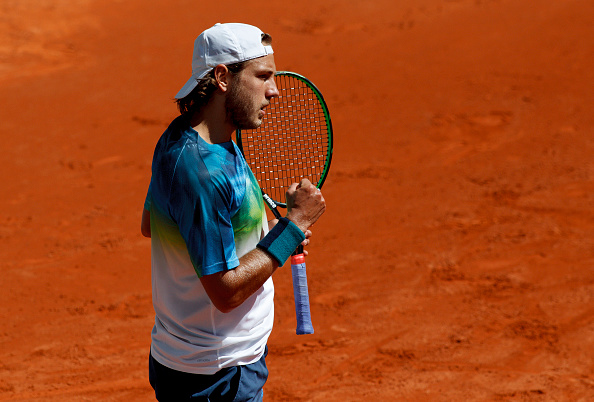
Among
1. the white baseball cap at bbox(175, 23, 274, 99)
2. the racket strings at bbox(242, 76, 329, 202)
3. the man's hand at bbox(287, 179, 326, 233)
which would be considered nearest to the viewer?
the white baseball cap at bbox(175, 23, 274, 99)

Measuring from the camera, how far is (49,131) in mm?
8633

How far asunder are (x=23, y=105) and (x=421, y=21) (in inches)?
252

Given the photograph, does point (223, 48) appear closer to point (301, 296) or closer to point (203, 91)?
point (203, 91)

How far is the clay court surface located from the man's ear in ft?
8.78

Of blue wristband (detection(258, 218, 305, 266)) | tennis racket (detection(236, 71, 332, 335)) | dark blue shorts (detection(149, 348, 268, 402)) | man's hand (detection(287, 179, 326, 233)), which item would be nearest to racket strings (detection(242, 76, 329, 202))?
tennis racket (detection(236, 71, 332, 335))

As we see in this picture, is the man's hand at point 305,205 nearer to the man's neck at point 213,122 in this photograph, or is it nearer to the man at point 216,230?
the man at point 216,230

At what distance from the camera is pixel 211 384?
2307mm

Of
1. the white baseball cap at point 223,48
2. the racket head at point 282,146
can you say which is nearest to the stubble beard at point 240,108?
the white baseball cap at point 223,48

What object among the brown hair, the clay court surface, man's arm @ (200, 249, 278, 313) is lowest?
the clay court surface

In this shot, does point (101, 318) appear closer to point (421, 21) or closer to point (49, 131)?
point (49, 131)

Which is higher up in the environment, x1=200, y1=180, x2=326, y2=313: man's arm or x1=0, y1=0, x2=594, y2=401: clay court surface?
x1=200, y1=180, x2=326, y2=313: man's arm

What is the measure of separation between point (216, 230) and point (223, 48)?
1.97ft

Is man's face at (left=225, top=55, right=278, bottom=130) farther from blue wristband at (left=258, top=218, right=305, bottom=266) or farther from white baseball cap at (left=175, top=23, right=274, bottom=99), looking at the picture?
blue wristband at (left=258, top=218, right=305, bottom=266)

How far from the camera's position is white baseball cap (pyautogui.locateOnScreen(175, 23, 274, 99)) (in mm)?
2186
